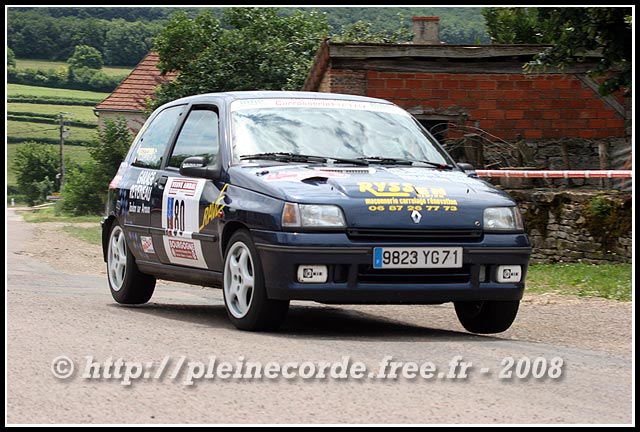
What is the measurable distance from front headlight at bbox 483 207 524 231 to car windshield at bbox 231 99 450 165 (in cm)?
101

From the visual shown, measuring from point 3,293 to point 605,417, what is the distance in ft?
21.2

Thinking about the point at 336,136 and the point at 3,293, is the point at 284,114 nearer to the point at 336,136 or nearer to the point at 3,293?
the point at 336,136

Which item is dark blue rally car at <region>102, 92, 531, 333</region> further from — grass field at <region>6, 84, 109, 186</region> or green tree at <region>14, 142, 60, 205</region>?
green tree at <region>14, 142, 60, 205</region>

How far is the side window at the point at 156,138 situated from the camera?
1077 cm

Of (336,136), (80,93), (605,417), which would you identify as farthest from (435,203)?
(80,93)

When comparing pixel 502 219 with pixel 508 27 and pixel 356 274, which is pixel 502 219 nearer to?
pixel 356 274

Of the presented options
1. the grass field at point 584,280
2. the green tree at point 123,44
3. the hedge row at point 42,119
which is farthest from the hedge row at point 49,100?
the grass field at point 584,280

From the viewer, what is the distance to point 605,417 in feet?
19.7

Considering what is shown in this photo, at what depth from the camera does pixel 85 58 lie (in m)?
80.0

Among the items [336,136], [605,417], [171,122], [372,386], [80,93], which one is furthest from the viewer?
[80,93]

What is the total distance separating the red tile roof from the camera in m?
67.3

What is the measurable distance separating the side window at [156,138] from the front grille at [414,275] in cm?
283

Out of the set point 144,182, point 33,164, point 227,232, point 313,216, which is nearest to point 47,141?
point 33,164

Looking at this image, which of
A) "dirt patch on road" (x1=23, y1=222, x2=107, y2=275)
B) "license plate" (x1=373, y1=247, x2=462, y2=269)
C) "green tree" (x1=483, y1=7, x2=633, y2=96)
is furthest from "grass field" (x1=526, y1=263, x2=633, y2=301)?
"dirt patch on road" (x1=23, y1=222, x2=107, y2=275)
